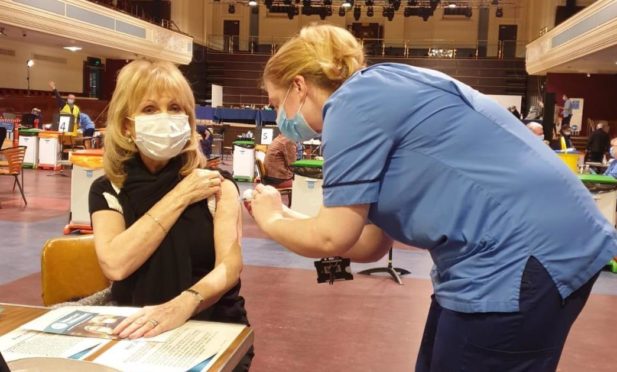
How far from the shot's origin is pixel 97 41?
18281 mm

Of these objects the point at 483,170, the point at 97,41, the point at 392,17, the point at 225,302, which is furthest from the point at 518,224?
the point at 392,17

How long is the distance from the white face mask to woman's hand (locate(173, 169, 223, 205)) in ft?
0.34

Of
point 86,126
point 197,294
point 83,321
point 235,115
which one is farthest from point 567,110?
point 83,321

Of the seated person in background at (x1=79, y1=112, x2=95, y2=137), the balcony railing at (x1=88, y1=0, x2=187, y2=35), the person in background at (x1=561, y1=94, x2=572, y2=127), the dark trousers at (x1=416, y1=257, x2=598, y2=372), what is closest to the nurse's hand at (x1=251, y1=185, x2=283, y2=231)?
the dark trousers at (x1=416, y1=257, x2=598, y2=372)

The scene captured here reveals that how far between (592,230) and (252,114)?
822 inches

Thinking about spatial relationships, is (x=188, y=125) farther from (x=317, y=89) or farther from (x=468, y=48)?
(x=468, y=48)

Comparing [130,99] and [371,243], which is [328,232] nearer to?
[371,243]

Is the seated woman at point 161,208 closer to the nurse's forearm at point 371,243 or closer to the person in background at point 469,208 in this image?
the nurse's forearm at point 371,243

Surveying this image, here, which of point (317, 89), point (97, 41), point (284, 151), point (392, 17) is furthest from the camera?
point (392, 17)

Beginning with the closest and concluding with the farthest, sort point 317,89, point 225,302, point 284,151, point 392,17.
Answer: point 317,89, point 225,302, point 284,151, point 392,17

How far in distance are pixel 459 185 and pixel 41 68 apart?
23446mm

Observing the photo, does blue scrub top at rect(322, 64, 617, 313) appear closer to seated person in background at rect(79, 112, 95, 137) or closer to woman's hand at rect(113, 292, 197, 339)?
woman's hand at rect(113, 292, 197, 339)

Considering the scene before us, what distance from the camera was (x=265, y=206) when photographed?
1521 mm

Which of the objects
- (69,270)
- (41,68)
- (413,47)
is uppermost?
(413,47)
